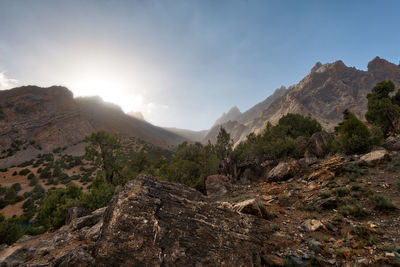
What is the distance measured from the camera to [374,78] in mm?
119062

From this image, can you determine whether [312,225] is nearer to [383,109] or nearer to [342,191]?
[342,191]

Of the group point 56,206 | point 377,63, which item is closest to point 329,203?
point 56,206

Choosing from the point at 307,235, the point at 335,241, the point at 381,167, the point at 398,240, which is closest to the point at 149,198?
the point at 307,235

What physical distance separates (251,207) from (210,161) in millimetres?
19712

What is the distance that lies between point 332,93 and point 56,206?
165379mm

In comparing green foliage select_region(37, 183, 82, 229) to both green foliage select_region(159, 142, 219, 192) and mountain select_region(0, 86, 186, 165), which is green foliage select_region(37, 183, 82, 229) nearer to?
green foliage select_region(159, 142, 219, 192)

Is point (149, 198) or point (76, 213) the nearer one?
point (149, 198)

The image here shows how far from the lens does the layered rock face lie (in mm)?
4516

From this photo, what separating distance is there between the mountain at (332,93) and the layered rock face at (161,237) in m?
107

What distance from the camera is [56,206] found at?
15.9 meters

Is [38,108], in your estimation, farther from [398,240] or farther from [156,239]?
[398,240]

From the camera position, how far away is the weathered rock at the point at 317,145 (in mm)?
22436

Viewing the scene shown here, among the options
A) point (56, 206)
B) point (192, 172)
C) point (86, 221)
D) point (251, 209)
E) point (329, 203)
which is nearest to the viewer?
point (251, 209)

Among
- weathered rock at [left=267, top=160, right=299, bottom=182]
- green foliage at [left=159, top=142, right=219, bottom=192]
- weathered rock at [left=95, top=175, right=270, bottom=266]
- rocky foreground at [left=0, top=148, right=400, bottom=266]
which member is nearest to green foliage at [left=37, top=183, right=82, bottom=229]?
rocky foreground at [left=0, top=148, right=400, bottom=266]
